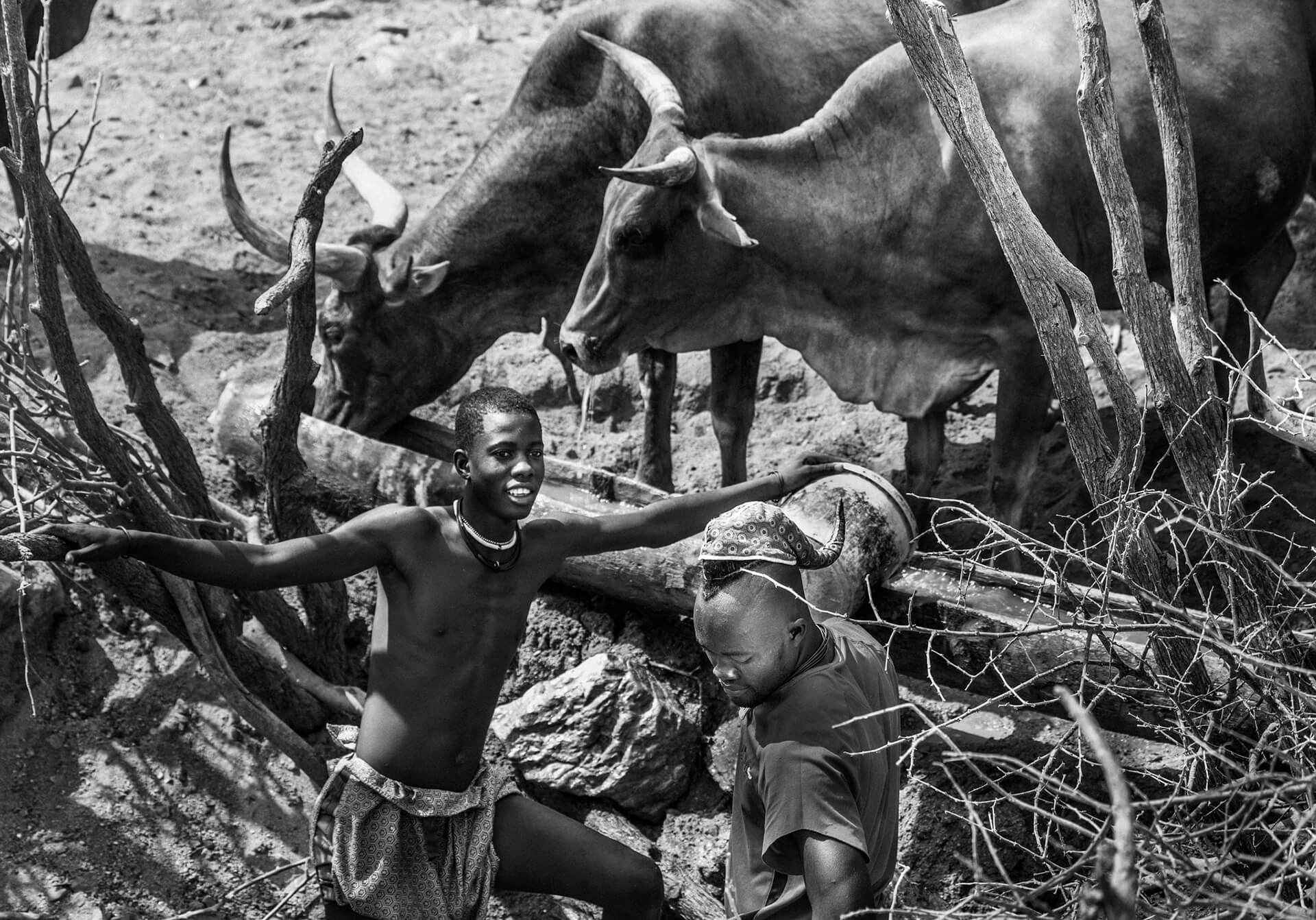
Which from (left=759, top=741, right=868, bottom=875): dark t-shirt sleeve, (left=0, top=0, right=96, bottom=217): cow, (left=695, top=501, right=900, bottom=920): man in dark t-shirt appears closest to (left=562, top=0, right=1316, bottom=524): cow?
(left=695, top=501, right=900, bottom=920): man in dark t-shirt

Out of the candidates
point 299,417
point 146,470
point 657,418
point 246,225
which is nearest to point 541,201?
point 657,418

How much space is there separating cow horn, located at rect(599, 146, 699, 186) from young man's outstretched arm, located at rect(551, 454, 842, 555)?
1.42 m

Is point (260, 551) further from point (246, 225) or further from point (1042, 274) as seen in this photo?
point (246, 225)

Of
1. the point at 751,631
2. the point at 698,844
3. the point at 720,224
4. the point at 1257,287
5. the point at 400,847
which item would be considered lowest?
the point at 698,844

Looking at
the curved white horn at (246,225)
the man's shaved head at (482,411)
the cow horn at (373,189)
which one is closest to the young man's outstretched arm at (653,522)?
the man's shaved head at (482,411)

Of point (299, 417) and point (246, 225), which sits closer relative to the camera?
point (299, 417)

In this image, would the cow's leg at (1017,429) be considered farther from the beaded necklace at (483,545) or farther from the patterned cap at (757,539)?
the beaded necklace at (483,545)

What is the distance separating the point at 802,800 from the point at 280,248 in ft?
13.3

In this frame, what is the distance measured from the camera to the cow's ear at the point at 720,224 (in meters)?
4.88

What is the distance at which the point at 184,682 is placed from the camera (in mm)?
4957

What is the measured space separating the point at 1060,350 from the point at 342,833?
1993mm

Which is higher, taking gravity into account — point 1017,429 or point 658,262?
point 658,262

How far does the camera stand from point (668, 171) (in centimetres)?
497

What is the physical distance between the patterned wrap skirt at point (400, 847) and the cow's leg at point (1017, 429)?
226 centimetres
